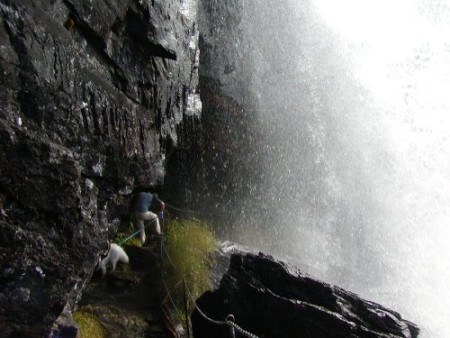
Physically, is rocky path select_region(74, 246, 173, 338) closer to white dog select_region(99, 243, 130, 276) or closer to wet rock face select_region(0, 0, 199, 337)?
white dog select_region(99, 243, 130, 276)

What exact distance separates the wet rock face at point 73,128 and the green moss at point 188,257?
5.01ft

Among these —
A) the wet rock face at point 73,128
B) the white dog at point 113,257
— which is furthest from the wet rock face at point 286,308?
the wet rock face at point 73,128

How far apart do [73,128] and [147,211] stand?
12.1 feet

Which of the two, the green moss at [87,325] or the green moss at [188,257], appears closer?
the green moss at [87,325]

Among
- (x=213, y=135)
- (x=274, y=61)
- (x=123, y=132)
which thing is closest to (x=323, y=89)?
(x=274, y=61)

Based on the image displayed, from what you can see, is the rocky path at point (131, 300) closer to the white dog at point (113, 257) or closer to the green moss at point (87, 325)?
the green moss at point (87, 325)

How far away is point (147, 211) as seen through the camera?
893cm

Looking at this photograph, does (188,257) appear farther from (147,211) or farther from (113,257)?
(113,257)

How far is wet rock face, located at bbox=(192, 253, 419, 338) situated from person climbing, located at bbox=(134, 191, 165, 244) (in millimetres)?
2467

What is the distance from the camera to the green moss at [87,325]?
5949 millimetres

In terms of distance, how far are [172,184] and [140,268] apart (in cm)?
338

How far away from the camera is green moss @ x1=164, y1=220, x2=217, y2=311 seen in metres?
7.98

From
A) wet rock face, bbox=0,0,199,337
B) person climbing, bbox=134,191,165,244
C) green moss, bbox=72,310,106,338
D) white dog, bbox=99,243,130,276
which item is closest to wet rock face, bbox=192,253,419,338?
green moss, bbox=72,310,106,338

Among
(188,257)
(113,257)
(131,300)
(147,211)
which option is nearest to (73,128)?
(113,257)
